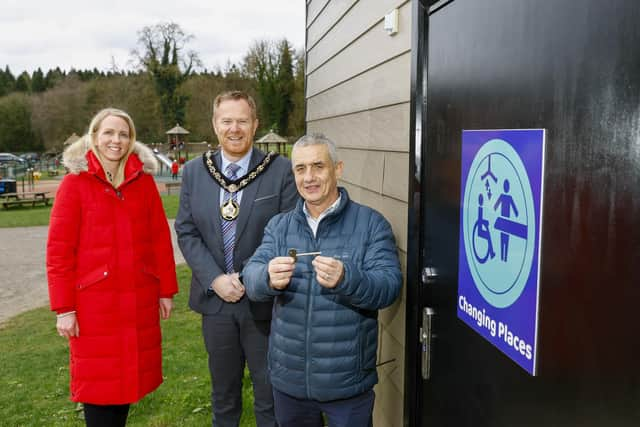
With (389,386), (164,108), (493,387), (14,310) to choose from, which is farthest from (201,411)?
(164,108)

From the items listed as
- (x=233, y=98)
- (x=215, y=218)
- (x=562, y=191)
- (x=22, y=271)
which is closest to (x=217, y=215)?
(x=215, y=218)

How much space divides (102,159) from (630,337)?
8.06 ft

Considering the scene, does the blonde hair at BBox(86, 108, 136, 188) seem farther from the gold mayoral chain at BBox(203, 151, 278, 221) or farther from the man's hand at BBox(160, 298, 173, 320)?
the man's hand at BBox(160, 298, 173, 320)

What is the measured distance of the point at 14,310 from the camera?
782 centimetres

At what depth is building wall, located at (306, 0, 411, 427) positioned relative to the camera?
7.79 ft

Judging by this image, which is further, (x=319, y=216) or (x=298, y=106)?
(x=298, y=106)

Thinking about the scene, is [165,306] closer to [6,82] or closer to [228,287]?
[228,287]

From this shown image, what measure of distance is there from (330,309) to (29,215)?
17.3m

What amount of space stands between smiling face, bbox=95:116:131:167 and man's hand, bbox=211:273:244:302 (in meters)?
0.79

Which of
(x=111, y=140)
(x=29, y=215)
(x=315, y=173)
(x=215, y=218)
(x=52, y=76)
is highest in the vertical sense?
(x=52, y=76)

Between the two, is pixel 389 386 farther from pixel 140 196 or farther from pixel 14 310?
pixel 14 310

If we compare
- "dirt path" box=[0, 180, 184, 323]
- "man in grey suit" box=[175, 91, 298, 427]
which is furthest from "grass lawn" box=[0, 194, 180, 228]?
"man in grey suit" box=[175, 91, 298, 427]

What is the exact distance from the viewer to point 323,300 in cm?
210

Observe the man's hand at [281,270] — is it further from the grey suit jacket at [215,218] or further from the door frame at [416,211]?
the grey suit jacket at [215,218]
